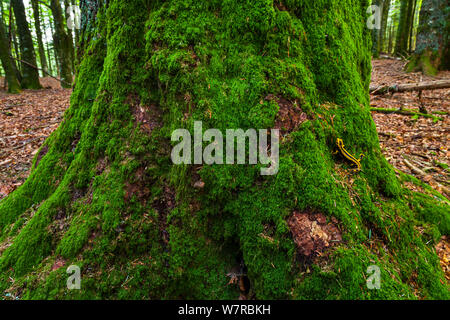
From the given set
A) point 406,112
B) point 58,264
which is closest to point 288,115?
point 58,264

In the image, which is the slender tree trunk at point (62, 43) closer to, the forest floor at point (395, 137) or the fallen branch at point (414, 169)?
the forest floor at point (395, 137)

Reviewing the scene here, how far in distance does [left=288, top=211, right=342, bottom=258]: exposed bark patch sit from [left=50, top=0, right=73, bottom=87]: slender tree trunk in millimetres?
14622

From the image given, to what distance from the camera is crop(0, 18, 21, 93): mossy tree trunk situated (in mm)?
11016

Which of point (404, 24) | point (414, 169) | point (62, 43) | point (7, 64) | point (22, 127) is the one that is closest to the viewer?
point (414, 169)

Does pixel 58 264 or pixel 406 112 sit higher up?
pixel 406 112

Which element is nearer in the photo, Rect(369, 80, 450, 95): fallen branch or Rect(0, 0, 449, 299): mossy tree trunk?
Rect(0, 0, 449, 299): mossy tree trunk

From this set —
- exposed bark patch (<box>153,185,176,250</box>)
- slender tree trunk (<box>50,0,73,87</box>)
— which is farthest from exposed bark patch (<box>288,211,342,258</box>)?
slender tree trunk (<box>50,0,73,87</box>)

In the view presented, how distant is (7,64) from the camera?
36.6ft

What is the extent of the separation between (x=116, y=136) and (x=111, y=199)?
64cm

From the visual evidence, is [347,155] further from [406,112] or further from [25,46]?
[25,46]

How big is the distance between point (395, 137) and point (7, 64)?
602 inches

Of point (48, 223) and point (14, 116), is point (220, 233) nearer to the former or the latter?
point (48, 223)

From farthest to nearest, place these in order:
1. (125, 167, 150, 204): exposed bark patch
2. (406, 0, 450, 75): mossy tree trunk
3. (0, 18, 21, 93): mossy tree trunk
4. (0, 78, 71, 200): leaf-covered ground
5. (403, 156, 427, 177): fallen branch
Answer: (0, 18, 21, 93): mossy tree trunk < (406, 0, 450, 75): mossy tree trunk < (0, 78, 71, 200): leaf-covered ground < (403, 156, 427, 177): fallen branch < (125, 167, 150, 204): exposed bark patch

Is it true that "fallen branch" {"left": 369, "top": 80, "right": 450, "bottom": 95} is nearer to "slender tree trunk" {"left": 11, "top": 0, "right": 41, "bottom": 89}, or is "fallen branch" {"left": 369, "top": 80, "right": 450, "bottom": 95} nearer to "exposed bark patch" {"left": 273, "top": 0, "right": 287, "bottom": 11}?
"exposed bark patch" {"left": 273, "top": 0, "right": 287, "bottom": 11}
